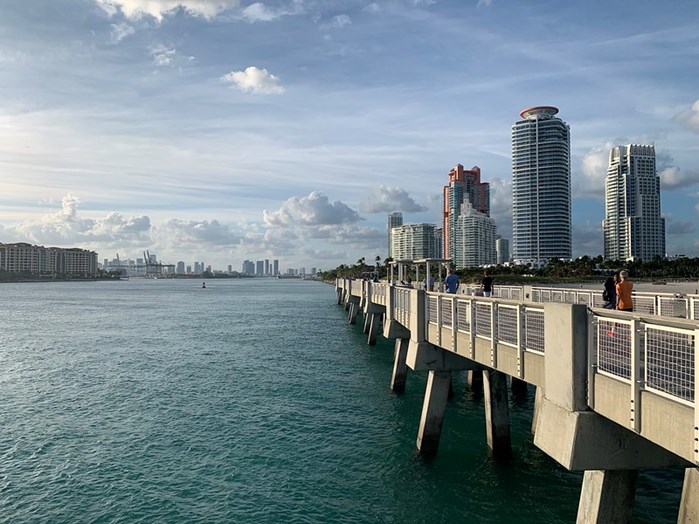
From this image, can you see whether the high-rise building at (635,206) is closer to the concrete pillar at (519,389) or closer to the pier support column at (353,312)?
the pier support column at (353,312)

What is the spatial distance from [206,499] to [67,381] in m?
18.2

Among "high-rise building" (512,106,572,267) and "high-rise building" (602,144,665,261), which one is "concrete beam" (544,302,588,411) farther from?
"high-rise building" (602,144,665,261)

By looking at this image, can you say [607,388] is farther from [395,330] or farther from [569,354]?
[395,330]

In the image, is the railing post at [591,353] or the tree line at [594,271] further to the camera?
the tree line at [594,271]

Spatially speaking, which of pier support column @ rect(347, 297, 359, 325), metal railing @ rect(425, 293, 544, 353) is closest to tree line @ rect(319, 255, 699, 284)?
pier support column @ rect(347, 297, 359, 325)

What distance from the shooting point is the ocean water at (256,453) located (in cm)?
1275

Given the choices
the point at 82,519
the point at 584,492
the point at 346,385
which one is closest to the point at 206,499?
the point at 82,519

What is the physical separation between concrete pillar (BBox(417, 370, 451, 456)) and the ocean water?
0.54m

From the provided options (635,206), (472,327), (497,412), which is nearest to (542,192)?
(635,206)

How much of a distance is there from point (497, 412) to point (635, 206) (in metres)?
187

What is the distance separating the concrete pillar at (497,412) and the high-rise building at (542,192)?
175 m

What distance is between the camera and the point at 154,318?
Result: 65.0m

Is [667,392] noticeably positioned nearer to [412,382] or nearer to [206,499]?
[206,499]

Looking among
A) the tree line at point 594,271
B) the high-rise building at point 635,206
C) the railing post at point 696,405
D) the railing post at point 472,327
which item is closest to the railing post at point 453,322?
the railing post at point 472,327
